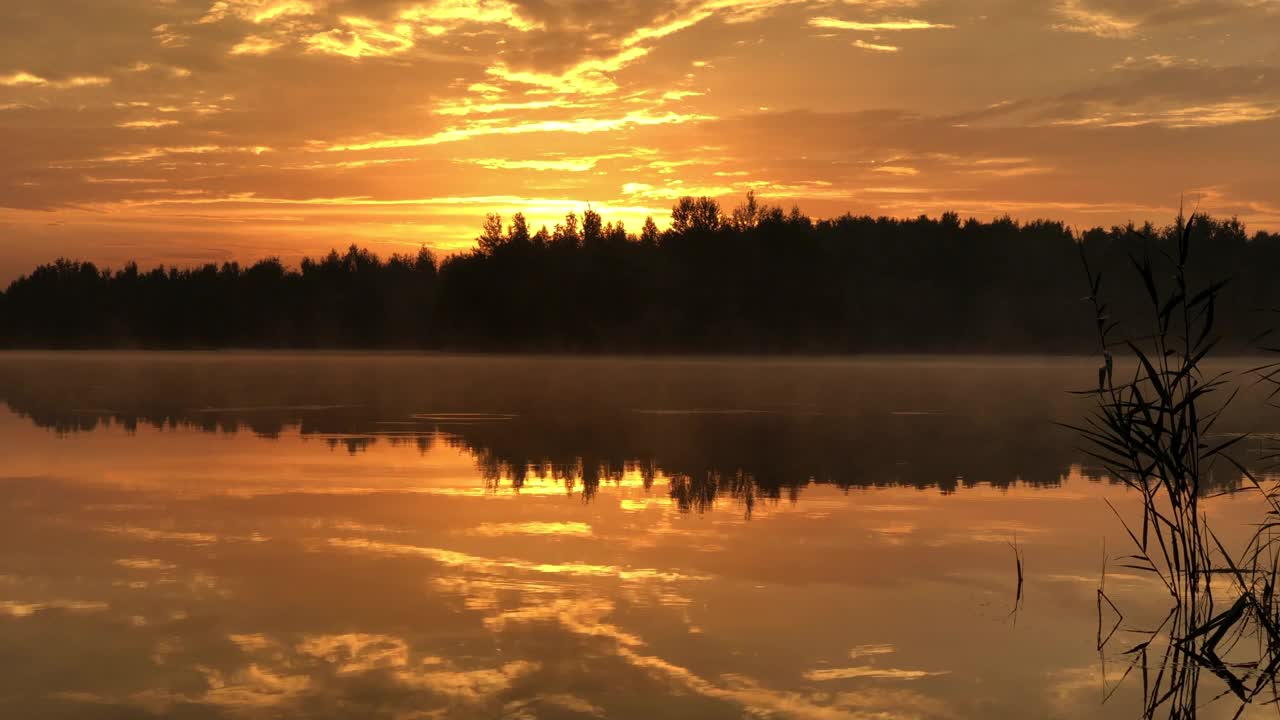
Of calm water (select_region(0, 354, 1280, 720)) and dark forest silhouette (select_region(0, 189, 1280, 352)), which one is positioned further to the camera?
dark forest silhouette (select_region(0, 189, 1280, 352))

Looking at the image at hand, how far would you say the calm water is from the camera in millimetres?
6637

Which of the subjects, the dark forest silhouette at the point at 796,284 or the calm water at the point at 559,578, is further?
the dark forest silhouette at the point at 796,284

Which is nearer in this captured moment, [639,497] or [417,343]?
[639,497]

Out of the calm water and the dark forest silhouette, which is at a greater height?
the dark forest silhouette

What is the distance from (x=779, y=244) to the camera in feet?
332

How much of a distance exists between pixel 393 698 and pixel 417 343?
443 feet

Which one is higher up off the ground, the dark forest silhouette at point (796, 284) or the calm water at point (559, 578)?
the dark forest silhouette at point (796, 284)

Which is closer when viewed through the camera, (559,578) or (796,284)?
(559,578)

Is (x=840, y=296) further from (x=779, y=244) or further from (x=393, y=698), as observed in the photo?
(x=393, y=698)

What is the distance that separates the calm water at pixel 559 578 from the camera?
664 centimetres

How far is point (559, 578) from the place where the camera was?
9.45m

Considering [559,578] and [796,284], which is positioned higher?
[796,284]

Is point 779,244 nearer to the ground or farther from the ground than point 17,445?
farther from the ground

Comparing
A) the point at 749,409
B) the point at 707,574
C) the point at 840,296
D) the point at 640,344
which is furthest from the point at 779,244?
the point at 707,574
